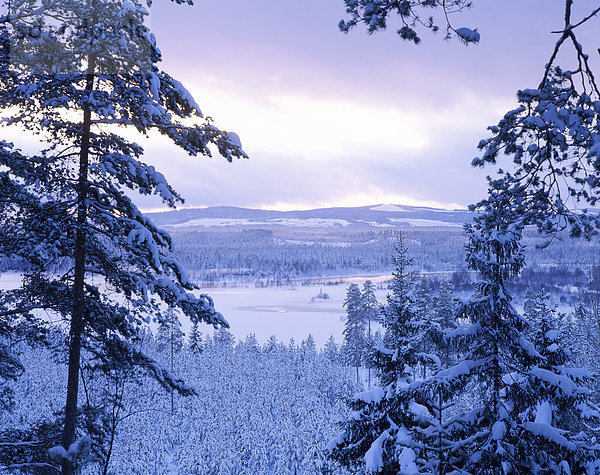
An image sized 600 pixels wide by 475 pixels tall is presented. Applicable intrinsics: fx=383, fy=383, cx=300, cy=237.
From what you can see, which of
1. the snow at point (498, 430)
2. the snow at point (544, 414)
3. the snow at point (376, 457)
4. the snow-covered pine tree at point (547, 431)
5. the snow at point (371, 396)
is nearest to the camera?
the snow at point (498, 430)

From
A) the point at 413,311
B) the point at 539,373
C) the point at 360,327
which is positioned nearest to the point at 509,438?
the point at 539,373

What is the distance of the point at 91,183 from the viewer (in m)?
5.77

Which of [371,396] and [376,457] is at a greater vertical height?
[371,396]

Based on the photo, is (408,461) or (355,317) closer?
(408,461)

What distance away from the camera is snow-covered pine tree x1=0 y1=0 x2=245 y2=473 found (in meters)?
5.46

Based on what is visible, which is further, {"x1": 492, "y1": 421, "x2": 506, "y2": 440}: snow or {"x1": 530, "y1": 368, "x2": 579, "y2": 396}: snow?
{"x1": 530, "y1": 368, "x2": 579, "y2": 396}: snow

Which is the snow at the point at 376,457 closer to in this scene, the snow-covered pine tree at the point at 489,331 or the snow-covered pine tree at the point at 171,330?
the snow-covered pine tree at the point at 489,331

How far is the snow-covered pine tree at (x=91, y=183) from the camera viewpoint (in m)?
5.46

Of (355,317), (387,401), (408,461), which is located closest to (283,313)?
(355,317)

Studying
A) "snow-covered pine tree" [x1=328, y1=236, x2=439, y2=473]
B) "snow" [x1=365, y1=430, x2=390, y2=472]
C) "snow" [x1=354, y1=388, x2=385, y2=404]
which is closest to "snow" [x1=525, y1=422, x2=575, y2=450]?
"snow-covered pine tree" [x1=328, y1=236, x2=439, y2=473]

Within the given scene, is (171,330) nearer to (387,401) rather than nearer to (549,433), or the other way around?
(387,401)

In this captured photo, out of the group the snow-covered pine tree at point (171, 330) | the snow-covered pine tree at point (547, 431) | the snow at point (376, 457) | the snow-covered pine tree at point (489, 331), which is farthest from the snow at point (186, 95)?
the snow at point (376, 457)

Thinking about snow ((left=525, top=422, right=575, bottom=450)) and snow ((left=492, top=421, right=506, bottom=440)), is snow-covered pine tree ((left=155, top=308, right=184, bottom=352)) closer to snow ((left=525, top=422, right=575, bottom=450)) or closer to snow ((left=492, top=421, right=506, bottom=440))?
snow ((left=492, top=421, right=506, bottom=440))

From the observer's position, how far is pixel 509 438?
17.4 ft
